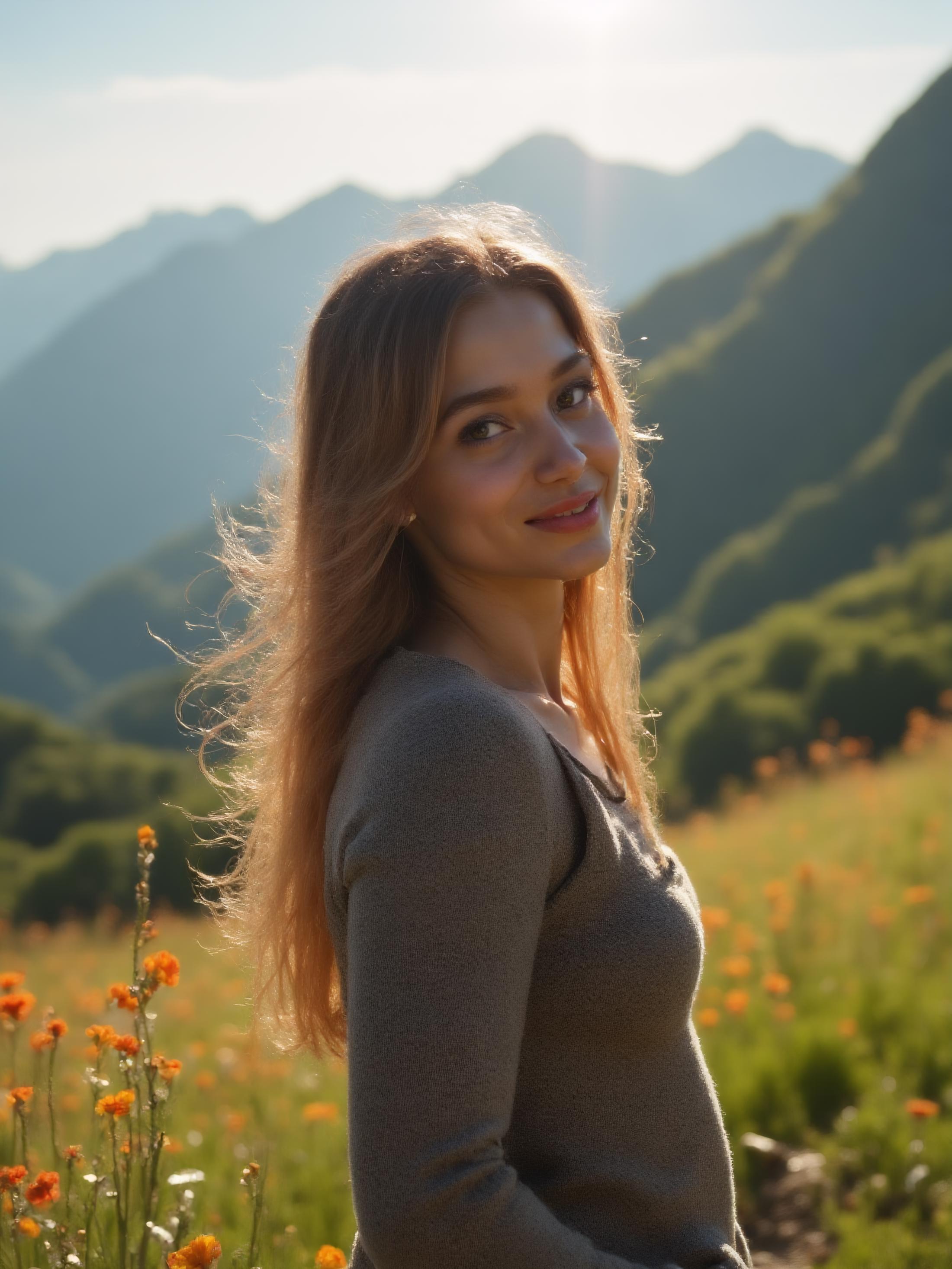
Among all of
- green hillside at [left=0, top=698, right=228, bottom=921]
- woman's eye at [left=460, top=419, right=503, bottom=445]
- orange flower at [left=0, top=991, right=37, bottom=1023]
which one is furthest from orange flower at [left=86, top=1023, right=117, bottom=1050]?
green hillside at [left=0, top=698, right=228, bottom=921]

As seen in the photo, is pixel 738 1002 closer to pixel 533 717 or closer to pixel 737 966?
pixel 737 966

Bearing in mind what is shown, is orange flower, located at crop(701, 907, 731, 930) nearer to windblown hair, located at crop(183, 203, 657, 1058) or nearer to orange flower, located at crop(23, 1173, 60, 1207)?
windblown hair, located at crop(183, 203, 657, 1058)

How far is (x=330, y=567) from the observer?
1.53m

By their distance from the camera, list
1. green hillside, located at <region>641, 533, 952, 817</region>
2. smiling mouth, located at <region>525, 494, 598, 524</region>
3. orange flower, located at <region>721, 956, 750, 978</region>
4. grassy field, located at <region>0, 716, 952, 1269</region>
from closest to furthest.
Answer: smiling mouth, located at <region>525, 494, 598, 524</region> < grassy field, located at <region>0, 716, 952, 1269</region> < orange flower, located at <region>721, 956, 750, 978</region> < green hillside, located at <region>641, 533, 952, 817</region>

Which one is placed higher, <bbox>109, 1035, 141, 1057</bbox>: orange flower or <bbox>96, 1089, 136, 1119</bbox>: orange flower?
<bbox>109, 1035, 141, 1057</bbox>: orange flower

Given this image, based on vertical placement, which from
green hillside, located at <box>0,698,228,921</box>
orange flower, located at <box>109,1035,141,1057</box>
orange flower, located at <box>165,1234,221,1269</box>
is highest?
orange flower, located at <box>109,1035,141,1057</box>

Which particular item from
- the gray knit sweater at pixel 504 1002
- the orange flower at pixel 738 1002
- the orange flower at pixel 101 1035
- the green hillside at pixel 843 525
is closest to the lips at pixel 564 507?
the gray knit sweater at pixel 504 1002

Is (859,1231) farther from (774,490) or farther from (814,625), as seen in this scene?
(774,490)

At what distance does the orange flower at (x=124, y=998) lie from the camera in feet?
5.11

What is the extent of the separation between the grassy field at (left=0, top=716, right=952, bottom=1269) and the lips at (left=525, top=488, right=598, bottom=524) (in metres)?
0.79

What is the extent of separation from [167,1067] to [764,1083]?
8.85ft

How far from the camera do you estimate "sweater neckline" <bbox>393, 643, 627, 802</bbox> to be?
1319 mm

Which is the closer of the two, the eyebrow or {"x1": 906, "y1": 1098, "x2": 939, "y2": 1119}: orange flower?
the eyebrow

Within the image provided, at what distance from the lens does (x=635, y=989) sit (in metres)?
1.31
